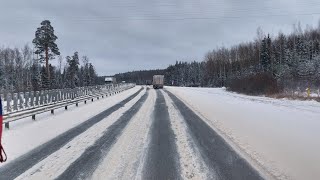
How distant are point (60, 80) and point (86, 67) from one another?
19351 millimetres

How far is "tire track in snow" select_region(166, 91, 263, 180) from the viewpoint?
7.54 m

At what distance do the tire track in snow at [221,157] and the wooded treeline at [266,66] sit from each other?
32693mm

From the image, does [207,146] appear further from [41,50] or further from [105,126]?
[41,50]

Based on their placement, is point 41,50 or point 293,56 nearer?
point 41,50

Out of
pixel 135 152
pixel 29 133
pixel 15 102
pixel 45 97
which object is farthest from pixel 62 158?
pixel 45 97

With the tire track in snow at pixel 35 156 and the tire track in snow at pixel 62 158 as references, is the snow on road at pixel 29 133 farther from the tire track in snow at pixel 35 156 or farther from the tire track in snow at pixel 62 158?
the tire track in snow at pixel 62 158

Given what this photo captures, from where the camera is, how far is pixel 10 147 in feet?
36.0

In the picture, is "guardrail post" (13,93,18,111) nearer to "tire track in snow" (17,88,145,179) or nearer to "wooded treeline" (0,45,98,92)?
"tire track in snow" (17,88,145,179)

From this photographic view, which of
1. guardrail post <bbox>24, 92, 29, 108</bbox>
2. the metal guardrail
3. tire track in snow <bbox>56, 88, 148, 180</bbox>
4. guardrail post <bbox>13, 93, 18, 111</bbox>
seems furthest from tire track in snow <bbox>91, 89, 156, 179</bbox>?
guardrail post <bbox>24, 92, 29, 108</bbox>

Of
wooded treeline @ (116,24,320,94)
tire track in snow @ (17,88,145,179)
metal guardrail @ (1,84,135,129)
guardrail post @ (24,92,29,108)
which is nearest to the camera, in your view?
tire track in snow @ (17,88,145,179)

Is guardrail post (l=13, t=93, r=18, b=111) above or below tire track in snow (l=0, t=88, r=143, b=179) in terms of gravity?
above

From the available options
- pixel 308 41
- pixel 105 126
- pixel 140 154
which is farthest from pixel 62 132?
pixel 308 41

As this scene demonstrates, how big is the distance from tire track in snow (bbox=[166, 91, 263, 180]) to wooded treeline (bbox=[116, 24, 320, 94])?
32.7 meters

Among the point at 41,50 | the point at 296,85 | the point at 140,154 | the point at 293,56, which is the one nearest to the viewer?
the point at 140,154
